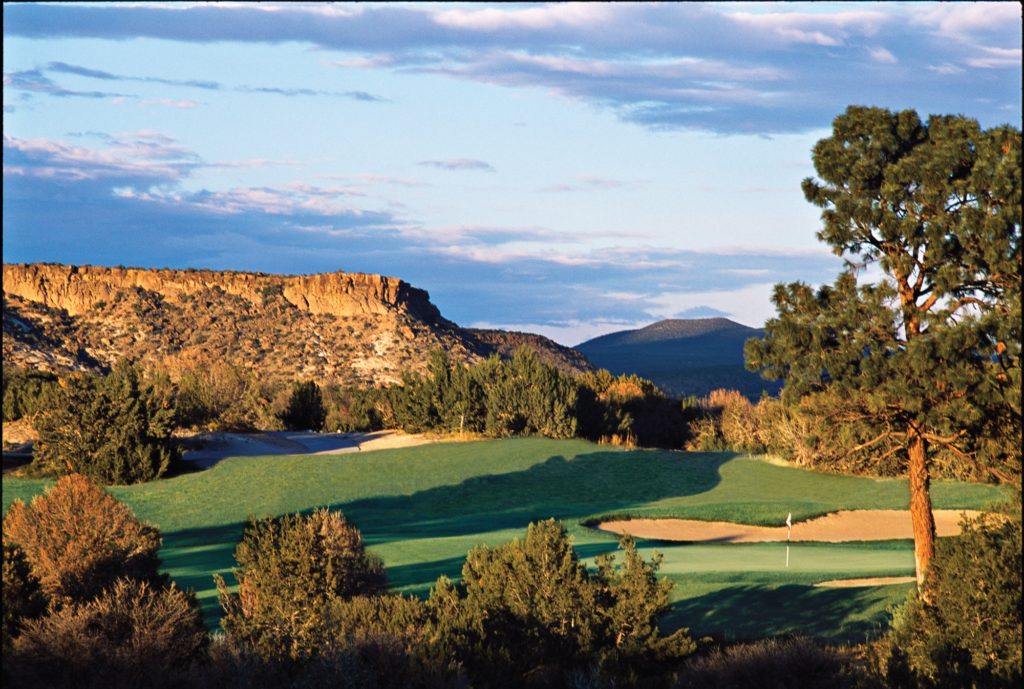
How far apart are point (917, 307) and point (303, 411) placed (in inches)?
1430

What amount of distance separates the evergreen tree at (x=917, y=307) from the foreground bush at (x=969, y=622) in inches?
132

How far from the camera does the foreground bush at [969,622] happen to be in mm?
11906

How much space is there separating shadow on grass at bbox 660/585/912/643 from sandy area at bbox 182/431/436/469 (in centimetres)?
1989

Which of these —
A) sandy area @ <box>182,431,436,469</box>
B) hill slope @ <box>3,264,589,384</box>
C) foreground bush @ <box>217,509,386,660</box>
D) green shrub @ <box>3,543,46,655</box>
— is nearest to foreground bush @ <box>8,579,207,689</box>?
green shrub @ <box>3,543,46,655</box>

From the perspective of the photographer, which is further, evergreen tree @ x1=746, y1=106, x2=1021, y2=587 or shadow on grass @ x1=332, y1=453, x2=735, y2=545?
shadow on grass @ x1=332, y1=453, x2=735, y2=545

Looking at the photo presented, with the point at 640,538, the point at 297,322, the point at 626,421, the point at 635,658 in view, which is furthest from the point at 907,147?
the point at 297,322

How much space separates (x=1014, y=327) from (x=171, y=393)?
30.6m

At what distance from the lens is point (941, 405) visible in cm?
1650

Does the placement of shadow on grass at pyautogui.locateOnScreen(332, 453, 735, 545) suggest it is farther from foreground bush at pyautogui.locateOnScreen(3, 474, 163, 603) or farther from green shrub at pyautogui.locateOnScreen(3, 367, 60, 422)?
green shrub at pyautogui.locateOnScreen(3, 367, 60, 422)

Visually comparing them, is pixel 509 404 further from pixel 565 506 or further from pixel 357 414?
pixel 565 506

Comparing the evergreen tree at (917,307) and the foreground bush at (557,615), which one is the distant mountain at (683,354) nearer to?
the evergreen tree at (917,307)

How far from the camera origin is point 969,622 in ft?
40.4

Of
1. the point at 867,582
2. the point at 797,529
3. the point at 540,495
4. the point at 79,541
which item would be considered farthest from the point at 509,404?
the point at 79,541

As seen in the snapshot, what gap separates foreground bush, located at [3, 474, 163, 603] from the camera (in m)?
15.0
